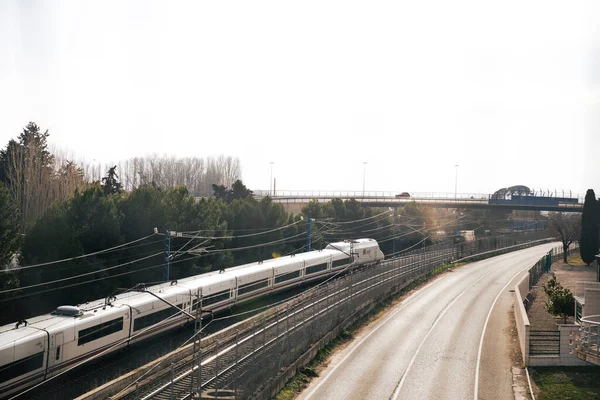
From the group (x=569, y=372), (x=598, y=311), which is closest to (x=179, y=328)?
(x=569, y=372)

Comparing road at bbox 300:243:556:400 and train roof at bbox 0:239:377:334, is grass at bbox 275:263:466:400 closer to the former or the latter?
road at bbox 300:243:556:400

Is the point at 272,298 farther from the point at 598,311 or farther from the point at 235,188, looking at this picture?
the point at 235,188

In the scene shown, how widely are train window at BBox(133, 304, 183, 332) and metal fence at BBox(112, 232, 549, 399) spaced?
3409 millimetres

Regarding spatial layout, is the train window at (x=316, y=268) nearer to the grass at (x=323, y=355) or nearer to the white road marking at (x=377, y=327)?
the grass at (x=323, y=355)

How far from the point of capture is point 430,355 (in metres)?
26.5

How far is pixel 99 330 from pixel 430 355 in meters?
15.6

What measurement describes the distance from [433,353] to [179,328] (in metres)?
13.6

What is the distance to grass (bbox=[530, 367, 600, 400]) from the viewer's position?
21.2m

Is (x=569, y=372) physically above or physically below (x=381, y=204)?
below

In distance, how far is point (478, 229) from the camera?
332ft

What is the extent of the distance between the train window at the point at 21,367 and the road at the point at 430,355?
1038cm

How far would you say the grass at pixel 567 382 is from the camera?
69.6 ft

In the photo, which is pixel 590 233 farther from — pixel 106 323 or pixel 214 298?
pixel 106 323

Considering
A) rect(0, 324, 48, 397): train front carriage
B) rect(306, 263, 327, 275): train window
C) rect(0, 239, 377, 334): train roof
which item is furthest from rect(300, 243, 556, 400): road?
rect(0, 324, 48, 397): train front carriage
